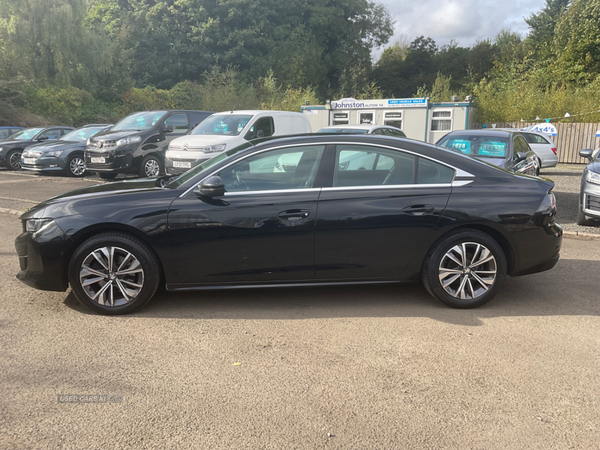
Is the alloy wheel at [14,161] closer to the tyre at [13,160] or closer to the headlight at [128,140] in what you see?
the tyre at [13,160]

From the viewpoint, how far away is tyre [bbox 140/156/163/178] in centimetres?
1330

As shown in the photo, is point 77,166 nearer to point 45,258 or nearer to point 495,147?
point 495,147

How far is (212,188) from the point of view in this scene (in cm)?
436

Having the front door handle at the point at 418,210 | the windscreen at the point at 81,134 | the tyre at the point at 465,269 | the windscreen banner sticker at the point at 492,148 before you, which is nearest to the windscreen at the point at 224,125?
the windscreen banner sticker at the point at 492,148

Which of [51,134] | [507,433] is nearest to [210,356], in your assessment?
[507,433]

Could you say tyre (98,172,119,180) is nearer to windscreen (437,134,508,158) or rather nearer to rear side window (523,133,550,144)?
windscreen (437,134,508,158)

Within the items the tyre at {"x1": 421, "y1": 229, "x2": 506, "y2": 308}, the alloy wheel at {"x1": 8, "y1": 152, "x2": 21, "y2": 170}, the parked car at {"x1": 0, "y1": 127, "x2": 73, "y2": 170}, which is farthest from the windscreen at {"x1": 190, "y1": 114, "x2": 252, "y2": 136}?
the alloy wheel at {"x1": 8, "y1": 152, "x2": 21, "y2": 170}

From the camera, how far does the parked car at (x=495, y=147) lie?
32.7ft

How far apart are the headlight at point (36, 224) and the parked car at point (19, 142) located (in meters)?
14.6

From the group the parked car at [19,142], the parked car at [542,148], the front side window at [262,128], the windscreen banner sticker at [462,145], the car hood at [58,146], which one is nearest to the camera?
the windscreen banner sticker at [462,145]

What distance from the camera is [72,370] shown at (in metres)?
3.47

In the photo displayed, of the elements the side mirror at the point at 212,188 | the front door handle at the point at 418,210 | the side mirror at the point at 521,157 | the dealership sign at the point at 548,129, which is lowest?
the front door handle at the point at 418,210

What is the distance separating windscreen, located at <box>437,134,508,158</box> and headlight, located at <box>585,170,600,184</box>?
1984mm

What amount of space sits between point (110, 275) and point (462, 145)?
27.3 feet
